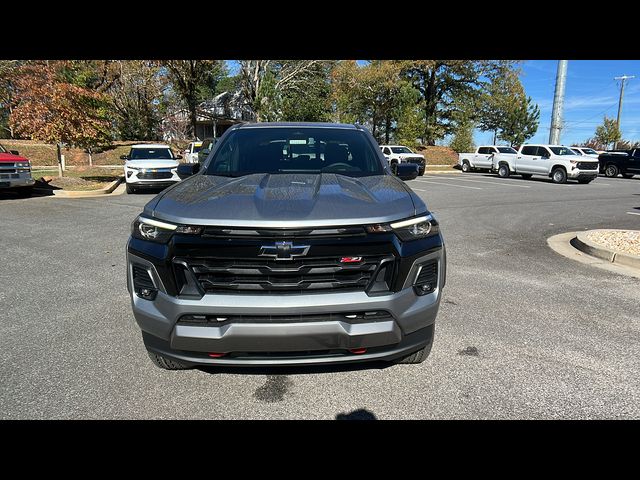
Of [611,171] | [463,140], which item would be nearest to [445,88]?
[463,140]

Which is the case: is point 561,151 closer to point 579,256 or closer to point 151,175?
point 579,256

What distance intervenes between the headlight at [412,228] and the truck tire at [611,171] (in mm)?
31610

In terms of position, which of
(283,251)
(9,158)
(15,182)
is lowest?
(15,182)

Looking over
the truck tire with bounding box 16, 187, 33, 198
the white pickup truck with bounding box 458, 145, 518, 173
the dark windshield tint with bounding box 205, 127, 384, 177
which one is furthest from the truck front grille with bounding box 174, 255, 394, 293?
the white pickup truck with bounding box 458, 145, 518, 173

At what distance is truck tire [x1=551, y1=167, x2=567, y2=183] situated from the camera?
72.9ft

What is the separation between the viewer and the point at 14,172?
12461 mm

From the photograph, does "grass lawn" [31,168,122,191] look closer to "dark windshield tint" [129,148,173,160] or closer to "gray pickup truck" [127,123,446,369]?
"dark windshield tint" [129,148,173,160]

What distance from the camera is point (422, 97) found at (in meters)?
40.4

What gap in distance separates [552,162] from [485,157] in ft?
18.4

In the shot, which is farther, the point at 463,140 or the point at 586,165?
the point at 463,140
